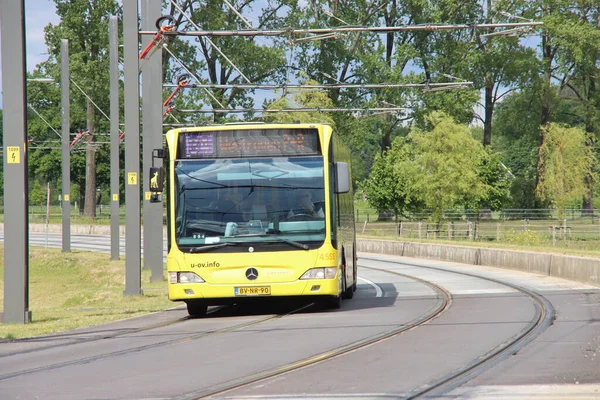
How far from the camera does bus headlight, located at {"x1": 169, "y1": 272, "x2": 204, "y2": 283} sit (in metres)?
16.8

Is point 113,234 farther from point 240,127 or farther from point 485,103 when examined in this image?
point 485,103

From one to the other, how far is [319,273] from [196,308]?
2.30m

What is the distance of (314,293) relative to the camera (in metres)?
16.8

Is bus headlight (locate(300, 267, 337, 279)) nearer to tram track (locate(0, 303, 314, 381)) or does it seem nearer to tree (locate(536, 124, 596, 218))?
tram track (locate(0, 303, 314, 381))

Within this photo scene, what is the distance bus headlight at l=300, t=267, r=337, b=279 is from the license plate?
1.88 ft

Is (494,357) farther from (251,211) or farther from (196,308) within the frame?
(196,308)

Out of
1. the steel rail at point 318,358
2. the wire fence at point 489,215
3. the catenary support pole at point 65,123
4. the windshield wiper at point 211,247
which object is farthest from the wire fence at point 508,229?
the windshield wiper at point 211,247

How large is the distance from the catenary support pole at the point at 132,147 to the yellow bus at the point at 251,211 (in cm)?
496

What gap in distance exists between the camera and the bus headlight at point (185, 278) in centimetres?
1678

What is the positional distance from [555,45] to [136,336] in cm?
6286

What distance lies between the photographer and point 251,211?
55.4 ft

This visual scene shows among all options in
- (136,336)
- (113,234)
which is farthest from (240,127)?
(113,234)

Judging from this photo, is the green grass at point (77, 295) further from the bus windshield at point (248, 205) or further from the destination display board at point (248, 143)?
the destination display board at point (248, 143)

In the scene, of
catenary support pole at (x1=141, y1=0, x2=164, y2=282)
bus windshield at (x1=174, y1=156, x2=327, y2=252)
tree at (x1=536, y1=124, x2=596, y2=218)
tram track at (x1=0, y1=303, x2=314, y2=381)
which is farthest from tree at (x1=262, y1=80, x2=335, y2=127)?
tram track at (x1=0, y1=303, x2=314, y2=381)
